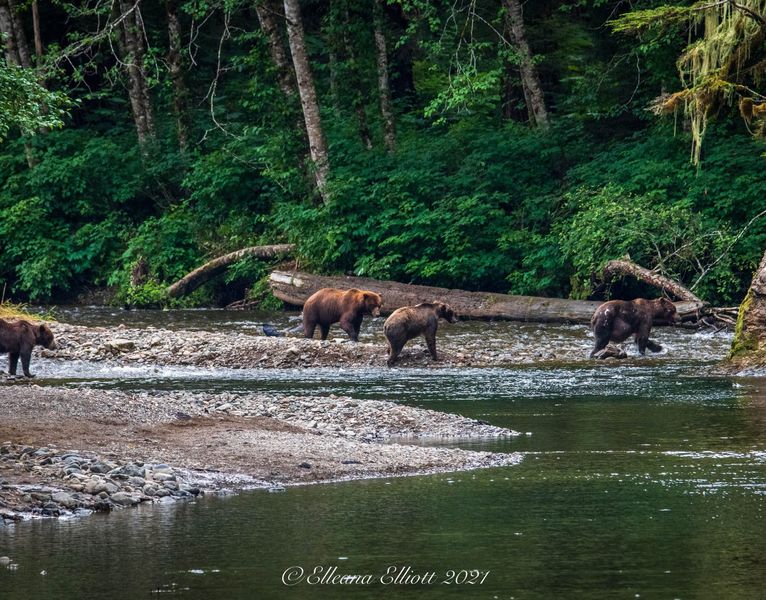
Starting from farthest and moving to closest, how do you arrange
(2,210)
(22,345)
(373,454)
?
(2,210), (22,345), (373,454)

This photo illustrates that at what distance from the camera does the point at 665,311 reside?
21625 millimetres

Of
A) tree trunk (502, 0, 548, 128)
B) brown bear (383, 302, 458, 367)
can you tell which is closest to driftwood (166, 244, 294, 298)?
tree trunk (502, 0, 548, 128)

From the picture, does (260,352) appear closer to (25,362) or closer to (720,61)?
(25,362)

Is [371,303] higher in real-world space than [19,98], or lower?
lower

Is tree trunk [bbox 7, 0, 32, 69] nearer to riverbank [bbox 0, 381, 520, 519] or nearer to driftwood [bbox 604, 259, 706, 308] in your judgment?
driftwood [bbox 604, 259, 706, 308]

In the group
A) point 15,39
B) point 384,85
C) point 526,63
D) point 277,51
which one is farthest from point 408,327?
point 15,39

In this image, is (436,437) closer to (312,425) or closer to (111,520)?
(312,425)

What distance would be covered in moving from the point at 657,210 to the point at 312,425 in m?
13.7

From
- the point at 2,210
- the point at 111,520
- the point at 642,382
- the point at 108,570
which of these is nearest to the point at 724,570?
the point at 108,570

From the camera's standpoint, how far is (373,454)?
1103cm

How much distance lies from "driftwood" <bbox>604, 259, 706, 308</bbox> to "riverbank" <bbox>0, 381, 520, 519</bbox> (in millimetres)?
10390

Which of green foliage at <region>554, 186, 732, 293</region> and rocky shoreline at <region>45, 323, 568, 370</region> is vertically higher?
green foliage at <region>554, 186, 732, 293</region>

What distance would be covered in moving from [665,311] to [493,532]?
14238 mm

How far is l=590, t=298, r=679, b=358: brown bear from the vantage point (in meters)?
19.7
